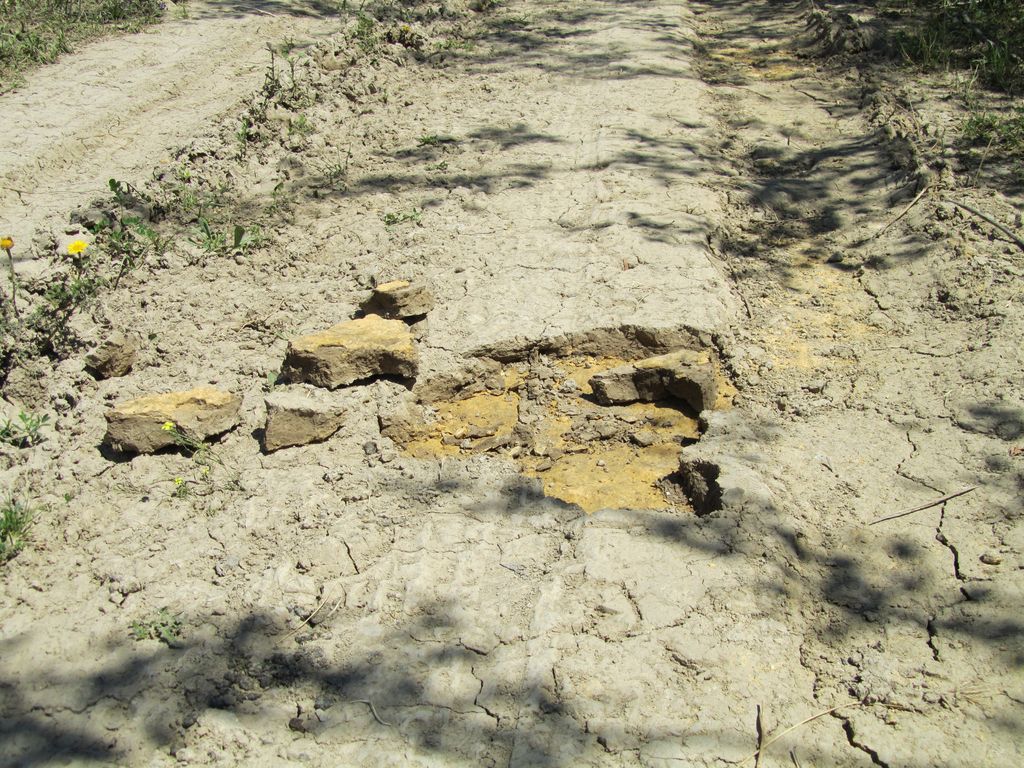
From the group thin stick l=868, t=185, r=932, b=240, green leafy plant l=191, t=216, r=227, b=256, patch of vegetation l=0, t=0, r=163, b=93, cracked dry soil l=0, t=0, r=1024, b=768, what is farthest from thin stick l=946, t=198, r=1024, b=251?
patch of vegetation l=0, t=0, r=163, b=93

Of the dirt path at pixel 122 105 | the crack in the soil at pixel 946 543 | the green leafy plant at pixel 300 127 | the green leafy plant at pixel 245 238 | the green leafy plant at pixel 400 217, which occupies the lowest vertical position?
the crack in the soil at pixel 946 543

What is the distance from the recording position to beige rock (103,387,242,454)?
324cm

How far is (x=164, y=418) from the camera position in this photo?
128 inches

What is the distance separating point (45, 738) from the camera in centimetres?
226

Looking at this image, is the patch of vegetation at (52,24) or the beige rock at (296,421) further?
the patch of vegetation at (52,24)

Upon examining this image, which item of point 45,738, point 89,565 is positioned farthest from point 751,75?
point 45,738

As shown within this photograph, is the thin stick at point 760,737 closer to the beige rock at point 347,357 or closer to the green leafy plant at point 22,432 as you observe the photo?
the beige rock at point 347,357

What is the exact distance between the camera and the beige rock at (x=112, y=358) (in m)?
3.64

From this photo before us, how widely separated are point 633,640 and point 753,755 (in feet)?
1.46

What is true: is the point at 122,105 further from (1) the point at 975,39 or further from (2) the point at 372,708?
(1) the point at 975,39

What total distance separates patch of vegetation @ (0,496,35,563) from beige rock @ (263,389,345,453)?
0.84 meters

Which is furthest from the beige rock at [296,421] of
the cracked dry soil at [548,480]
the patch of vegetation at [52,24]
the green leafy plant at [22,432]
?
the patch of vegetation at [52,24]

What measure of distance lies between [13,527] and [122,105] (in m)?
3.82

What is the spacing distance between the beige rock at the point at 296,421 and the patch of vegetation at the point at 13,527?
33.0 inches
